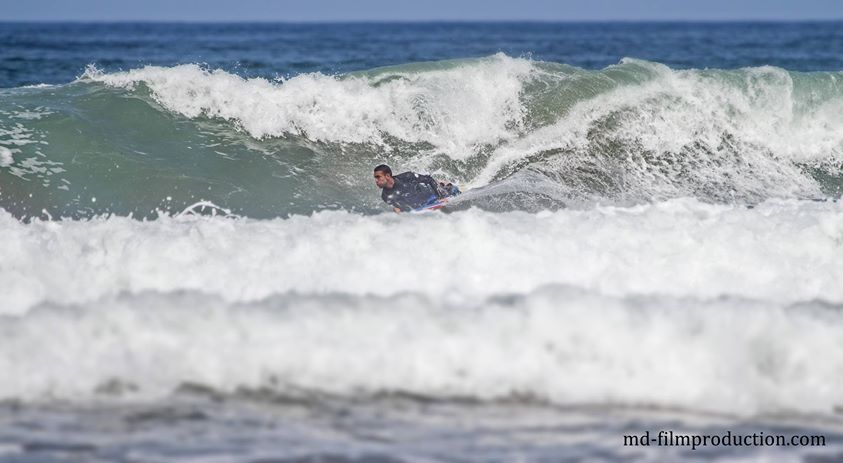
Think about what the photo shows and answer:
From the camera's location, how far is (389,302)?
5738mm

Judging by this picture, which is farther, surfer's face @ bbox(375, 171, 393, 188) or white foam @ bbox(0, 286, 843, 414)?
surfer's face @ bbox(375, 171, 393, 188)

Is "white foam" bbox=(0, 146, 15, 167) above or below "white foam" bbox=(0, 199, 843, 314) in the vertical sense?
above

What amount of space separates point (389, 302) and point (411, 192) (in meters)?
4.21

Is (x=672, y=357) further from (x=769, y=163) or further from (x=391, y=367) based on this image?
(x=769, y=163)

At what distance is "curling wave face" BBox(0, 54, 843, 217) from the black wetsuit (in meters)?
0.44

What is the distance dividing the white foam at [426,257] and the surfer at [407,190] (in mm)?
2249

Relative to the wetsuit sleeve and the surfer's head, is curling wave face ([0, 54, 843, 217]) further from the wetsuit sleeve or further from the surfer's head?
the wetsuit sleeve

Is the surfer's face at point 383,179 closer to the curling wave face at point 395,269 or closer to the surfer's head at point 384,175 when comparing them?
the surfer's head at point 384,175

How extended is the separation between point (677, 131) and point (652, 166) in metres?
1.07

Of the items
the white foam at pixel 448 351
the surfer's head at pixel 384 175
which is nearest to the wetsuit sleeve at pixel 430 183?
the surfer's head at pixel 384 175

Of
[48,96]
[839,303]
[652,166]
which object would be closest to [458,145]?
[652,166]

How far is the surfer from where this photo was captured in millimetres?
9750

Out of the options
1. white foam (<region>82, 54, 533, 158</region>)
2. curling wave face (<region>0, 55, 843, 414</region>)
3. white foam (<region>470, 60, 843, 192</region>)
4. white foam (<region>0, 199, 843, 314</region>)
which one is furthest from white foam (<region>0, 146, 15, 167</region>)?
white foam (<region>470, 60, 843, 192</region>)

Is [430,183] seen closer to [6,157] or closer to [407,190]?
[407,190]
